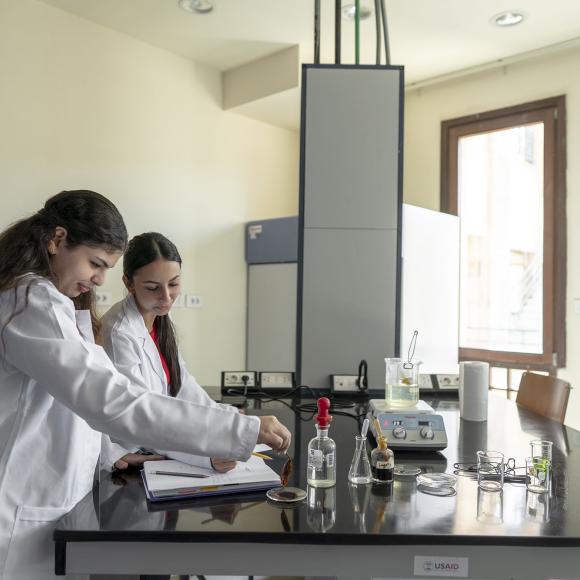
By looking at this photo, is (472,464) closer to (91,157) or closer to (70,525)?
(70,525)

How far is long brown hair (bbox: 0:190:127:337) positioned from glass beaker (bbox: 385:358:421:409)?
938mm

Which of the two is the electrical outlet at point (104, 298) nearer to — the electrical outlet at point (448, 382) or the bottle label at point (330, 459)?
the electrical outlet at point (448, 382)

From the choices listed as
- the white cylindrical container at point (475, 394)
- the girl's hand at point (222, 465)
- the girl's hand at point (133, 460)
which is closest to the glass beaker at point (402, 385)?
the white cylindrical container at point (475, 394)

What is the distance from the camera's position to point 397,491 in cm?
117

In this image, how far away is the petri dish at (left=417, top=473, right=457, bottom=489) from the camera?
121cm

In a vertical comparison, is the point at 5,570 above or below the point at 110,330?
below

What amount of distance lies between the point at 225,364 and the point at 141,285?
2574 mm

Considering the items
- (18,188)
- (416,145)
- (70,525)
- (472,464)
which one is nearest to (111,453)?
(70,525)

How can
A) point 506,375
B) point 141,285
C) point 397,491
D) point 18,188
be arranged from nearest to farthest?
point 397,491, point 141,285, point 18,188, point 506,375

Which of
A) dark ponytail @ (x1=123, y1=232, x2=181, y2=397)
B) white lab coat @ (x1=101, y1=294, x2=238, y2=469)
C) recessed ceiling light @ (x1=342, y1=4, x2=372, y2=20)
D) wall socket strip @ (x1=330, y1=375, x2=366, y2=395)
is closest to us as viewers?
white lab coat @ (x1=101, y1=294, x2=238, y2=469)

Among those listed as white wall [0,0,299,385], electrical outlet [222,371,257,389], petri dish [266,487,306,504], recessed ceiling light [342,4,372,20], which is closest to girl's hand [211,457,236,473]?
petri dish [266,487,306,504]

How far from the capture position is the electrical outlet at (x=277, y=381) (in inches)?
91.3

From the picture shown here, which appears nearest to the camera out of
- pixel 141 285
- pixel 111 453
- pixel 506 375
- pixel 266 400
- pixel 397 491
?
pixel 397 491

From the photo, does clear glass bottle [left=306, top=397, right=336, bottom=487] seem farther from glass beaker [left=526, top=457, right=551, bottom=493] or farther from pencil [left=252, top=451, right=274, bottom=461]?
glass beaker [left=526, top=457, right=551, bottom=493]
